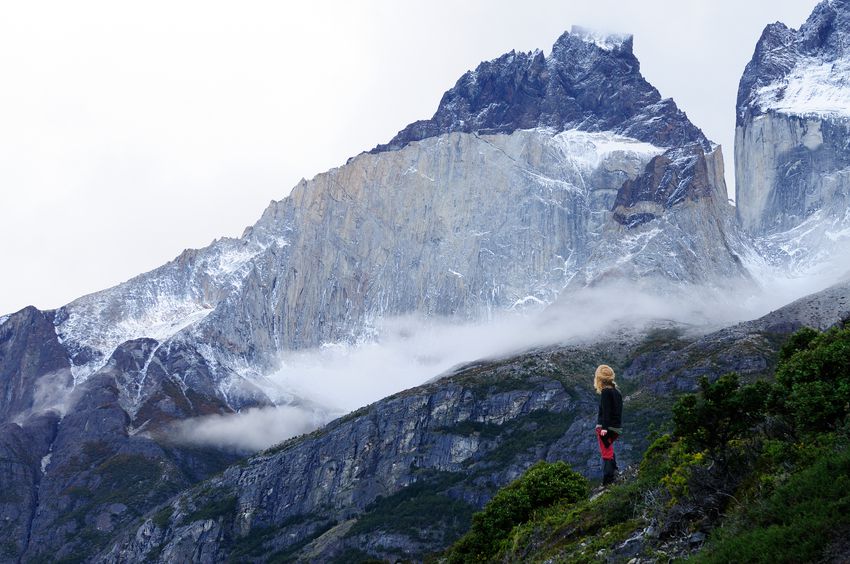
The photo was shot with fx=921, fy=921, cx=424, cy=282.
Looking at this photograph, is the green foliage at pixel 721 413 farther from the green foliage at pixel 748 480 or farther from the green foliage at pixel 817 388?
the green foliage at pixel 817 388

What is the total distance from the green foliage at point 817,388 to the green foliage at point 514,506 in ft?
63.9

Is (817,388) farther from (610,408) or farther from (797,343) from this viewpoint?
(797,343)

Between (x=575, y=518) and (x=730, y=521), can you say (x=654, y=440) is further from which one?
(x=730, y=521)

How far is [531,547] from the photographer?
37.2 metres

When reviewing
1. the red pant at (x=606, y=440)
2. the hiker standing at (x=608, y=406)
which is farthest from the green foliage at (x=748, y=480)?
the hiker standing at (x=608, y=406)

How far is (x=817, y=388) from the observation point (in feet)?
83.6

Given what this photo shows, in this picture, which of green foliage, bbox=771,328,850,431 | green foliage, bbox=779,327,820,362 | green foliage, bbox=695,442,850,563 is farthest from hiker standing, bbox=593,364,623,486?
green foliage, bbox=779,327,820,362

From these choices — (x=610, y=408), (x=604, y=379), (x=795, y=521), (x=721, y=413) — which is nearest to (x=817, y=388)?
(x=721, y=413)

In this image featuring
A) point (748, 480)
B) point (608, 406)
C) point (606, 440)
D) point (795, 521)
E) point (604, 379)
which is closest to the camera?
point (795, 521)

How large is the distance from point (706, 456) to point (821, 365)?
172 inches

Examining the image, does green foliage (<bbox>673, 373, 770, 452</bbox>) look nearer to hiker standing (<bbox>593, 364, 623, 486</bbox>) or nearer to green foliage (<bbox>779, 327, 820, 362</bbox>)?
hiker standing (<bbox>593, 364, 623, 486</bbox>)

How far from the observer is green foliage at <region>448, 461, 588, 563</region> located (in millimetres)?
46844

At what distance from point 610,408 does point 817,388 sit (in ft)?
24.5

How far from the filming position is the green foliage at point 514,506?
154 feet
